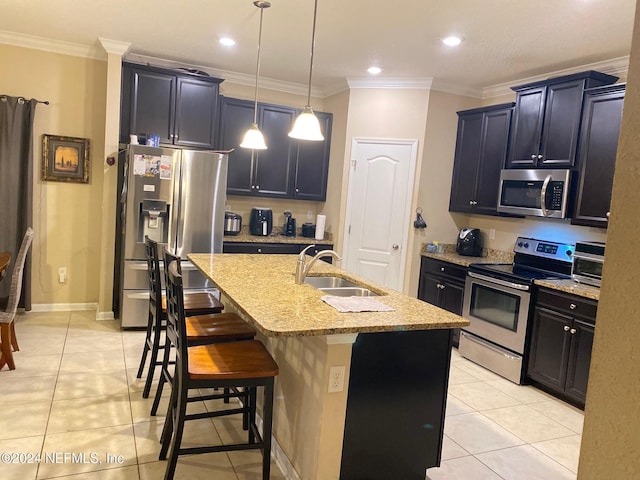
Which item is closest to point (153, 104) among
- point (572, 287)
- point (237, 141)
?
point (237, 141)

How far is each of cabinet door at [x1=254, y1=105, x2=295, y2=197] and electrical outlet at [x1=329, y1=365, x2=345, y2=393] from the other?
347cm

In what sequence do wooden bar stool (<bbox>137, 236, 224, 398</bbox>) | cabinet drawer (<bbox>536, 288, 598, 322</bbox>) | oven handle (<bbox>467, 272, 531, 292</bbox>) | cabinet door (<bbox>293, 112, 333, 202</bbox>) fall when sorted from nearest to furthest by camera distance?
wooden bar stool (<bbox>137, 236, 224, 398</bbox>) → cabinet drawer (<bbox>536, 288, 598, 322</bbox>) → oven handle (<bbox>467, 272, 531, 292</bbox>) → cabinet door (<bbox>293, 112, 333, 202</bbox>)

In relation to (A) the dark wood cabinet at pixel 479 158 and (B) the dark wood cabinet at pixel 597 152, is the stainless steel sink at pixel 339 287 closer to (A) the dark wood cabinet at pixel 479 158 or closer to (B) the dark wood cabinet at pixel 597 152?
(B) the dark wood cabinet at pixel 597 152

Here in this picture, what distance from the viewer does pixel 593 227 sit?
371cm

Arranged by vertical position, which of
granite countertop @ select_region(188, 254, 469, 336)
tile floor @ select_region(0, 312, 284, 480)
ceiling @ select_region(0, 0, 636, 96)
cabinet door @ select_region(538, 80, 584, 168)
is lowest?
tile floor @ select_region(0, 312, 284, 480)

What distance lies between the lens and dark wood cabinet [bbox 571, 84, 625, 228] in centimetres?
341

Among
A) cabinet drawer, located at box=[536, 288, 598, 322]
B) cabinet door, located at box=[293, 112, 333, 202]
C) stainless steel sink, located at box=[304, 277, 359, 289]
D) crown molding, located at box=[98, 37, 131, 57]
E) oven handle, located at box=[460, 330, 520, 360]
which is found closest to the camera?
stainless steel sink, located at box=[304, 277, 359, 289]

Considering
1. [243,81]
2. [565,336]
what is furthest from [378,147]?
[565,336]

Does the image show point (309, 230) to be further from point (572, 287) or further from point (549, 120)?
point (572, 287)

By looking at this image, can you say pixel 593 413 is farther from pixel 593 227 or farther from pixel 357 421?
pixel 593 227

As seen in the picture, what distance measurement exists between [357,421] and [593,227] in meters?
2.72

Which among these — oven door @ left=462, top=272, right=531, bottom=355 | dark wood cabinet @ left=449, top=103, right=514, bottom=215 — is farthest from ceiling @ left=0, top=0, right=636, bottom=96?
oven door @ left=462, top=272, right=531, bottom=355

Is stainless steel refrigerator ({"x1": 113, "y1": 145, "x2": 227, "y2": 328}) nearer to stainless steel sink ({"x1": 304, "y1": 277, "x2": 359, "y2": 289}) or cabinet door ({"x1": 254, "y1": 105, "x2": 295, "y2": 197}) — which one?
cabinet door ({"x1": 254, "y1": 105, "x2": 295, "y2": 197})

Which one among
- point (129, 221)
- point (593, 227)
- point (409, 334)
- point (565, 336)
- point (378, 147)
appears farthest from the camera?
point (378, 147)
